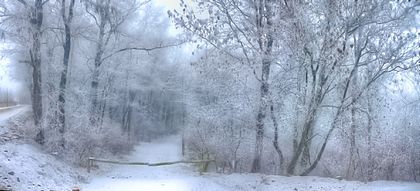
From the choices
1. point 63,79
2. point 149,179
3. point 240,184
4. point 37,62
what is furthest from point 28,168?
point 63,79

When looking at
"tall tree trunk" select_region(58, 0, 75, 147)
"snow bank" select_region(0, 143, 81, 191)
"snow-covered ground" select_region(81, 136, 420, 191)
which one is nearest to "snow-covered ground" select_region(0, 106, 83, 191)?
"snow bank" select_region(0, 143, 81, 191)

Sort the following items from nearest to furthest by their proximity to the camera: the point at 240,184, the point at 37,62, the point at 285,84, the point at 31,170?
the point at 31,170 < the point at 240,184 < the point at 285,84 < the point at 37,62

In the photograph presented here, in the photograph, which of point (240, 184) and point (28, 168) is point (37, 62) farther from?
point (240, 184)

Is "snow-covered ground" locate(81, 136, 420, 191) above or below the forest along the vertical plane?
below

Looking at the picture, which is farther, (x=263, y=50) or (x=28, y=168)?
(x=263, y=50)

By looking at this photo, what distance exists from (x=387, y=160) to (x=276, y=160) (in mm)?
4800

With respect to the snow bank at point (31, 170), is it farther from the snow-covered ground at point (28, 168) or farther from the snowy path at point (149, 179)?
the snowy path at point (149, 179)

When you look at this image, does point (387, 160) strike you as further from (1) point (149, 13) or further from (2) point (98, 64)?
(1) point (149, 13)

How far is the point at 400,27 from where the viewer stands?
17.5 m

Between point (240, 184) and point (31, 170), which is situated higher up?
point (31, 170)

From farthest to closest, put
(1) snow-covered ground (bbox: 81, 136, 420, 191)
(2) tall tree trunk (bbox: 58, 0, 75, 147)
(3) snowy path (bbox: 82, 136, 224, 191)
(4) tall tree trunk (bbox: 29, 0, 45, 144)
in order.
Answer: (2) tall tree trunk (bbox: 58, 0, 75, 147), (4) tall tree trunk (bbox: 29, 0, 45, 144), (3) snowy path (bbox: 82, 136, 224, 191), (1) snow-covered ground (bbox: 81, 136, 420, 191)

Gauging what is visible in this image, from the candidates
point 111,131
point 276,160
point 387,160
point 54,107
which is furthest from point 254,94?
point 111,131

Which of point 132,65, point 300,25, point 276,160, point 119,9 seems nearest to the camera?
point 300,25

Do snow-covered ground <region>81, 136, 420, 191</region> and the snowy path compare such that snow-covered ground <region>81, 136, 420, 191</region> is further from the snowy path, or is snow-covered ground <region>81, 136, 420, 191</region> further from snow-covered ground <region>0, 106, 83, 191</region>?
snow-covered ground <region>0, 106, 83, 191</region>
